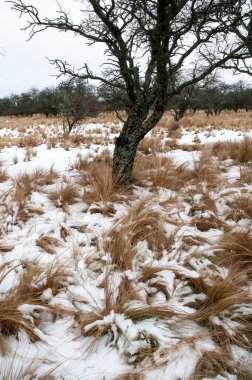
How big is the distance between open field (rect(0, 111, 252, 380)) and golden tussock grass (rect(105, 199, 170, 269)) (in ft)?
0.04

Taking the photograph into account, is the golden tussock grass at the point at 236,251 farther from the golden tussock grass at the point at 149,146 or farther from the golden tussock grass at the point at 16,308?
the golden tussock grass at the point at 149,146

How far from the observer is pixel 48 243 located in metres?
2.85

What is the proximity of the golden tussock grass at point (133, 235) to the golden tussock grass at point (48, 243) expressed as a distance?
502 millimetres

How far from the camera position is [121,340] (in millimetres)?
1786

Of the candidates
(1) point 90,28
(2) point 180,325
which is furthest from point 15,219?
(1) point 90,28

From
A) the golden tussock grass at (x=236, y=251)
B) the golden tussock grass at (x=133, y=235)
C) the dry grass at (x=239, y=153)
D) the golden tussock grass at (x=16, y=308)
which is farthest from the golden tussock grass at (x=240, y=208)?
the golden tussock grass at (x=16, y=308)

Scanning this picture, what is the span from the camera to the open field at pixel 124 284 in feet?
5.49

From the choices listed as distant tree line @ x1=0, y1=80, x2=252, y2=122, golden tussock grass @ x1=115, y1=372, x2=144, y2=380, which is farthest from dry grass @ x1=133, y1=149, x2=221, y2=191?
distant tree line @ x1=0, y1=80, x2=252, y2=122

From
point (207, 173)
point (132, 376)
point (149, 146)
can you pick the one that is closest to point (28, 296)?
point (132, 376)

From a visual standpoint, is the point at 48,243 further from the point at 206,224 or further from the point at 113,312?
the point at 206,224

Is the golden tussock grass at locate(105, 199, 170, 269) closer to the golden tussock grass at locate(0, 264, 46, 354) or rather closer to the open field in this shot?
the open field

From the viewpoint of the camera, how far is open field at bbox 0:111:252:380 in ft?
5.49

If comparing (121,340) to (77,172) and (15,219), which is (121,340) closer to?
(15,219)

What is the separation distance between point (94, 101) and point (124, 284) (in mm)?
15210
